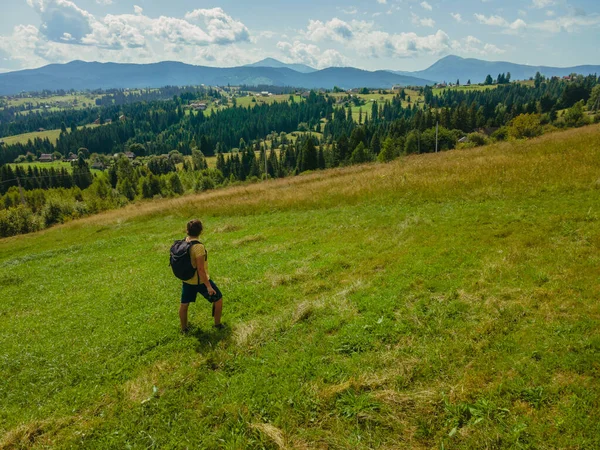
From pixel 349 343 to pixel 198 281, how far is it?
379 centimetres

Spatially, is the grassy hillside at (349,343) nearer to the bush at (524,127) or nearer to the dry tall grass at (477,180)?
the dry tall grass at (477,180)

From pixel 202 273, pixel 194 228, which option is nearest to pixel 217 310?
pixel 202 273

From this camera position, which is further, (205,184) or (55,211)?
(205,184)

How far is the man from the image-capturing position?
771 cm

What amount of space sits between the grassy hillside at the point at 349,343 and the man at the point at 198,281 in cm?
49

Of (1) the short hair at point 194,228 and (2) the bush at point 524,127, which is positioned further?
(2) the bush at point 524,127

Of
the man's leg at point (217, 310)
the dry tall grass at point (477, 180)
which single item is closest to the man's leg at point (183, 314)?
the man's leg at point (217, 310)

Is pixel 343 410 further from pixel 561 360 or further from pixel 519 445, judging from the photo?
pixel 561 360

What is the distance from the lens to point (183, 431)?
562cm

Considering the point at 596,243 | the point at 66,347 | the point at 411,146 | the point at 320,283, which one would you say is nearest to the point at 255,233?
the point at 320,283

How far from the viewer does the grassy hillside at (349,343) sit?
518cm

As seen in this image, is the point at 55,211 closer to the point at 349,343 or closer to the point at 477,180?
the point at 477,180

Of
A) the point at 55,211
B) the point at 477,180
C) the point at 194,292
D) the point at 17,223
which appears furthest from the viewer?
A: the point at 55,211

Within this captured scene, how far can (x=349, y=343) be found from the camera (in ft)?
23.2
